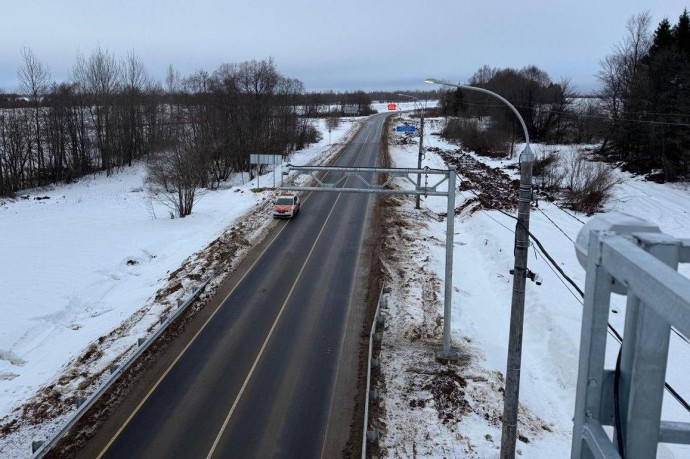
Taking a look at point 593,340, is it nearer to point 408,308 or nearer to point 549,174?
point 408,308

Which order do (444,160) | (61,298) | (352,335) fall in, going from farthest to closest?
(444,160), (61,298), (352,335)

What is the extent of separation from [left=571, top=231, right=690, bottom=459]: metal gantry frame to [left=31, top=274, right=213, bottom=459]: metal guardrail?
556 inches

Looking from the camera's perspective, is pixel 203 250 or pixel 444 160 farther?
pixel 444 160

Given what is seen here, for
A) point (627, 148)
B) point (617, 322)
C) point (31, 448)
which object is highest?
point (627, 148)

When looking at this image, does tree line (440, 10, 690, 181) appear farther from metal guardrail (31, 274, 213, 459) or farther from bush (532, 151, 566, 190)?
metal guardrail (31, 274, 213, 459)

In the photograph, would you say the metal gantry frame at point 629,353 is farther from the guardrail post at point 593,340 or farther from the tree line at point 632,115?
the tree line at point 632,115

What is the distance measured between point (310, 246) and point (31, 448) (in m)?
19.1

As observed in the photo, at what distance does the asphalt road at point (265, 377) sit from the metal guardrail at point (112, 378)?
119cm

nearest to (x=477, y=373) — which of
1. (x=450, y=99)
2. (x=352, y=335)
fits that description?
(x=352, y=335)

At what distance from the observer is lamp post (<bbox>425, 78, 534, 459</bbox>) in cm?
1093

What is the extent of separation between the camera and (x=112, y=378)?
52.4 feet

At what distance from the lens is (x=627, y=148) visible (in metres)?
56.4

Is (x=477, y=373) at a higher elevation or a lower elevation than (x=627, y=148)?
lower

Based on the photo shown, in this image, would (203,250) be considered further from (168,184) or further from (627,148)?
(627,148)
